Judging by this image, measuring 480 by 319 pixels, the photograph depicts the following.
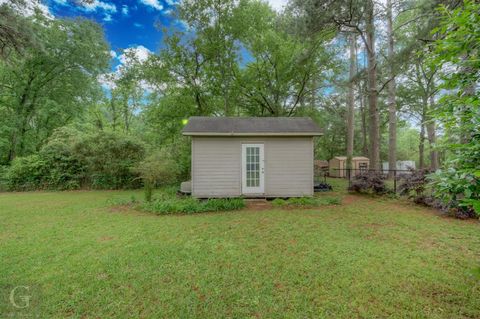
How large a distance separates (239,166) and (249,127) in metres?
1.41

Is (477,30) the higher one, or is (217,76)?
(217,76)

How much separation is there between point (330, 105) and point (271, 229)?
1529 centimetres

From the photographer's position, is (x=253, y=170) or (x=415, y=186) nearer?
(x=415, y=186)

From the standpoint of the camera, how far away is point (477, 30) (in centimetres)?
160

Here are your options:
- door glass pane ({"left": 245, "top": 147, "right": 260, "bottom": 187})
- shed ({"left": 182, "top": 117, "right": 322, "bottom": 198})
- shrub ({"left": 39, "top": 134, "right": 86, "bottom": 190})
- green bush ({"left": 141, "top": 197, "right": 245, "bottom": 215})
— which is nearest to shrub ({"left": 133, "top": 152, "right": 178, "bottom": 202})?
green bush ({"left": 141, "top": 197, "right": 245, "bottom": 215})

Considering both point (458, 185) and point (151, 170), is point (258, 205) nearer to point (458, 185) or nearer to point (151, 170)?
point (151, 170)

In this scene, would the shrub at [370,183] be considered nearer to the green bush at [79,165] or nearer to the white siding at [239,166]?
the white siding at [239,166]

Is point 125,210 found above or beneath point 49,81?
beneath

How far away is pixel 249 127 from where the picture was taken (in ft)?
22.7

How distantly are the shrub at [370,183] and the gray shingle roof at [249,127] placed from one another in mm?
2721

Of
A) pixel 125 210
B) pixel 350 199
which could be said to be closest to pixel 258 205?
pixel 350 199

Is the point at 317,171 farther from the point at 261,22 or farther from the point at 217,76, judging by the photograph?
the point at 261,22

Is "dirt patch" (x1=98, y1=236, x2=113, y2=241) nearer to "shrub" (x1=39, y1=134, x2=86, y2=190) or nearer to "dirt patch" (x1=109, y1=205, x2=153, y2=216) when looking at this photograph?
"dirt patch" (x1=109, y1=205, x2=153, y2=216)

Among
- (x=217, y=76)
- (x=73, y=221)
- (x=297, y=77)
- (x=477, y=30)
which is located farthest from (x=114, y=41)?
(x=477, y=30)
